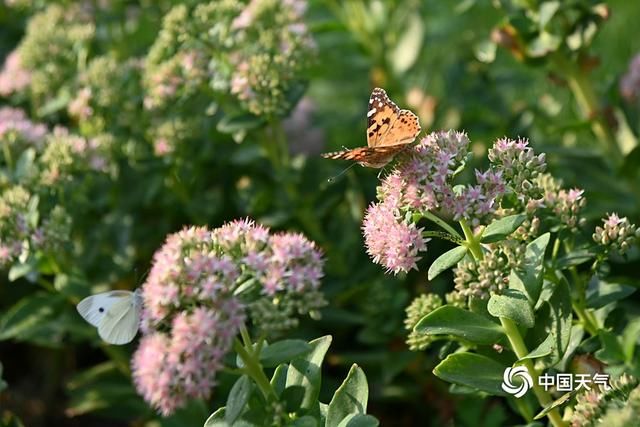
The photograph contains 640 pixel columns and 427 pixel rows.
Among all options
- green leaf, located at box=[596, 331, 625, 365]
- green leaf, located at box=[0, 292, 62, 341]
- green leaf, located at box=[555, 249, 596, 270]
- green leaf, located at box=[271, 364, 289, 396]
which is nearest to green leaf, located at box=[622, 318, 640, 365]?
green leaf, located at box=[596, 331, 625, 365]

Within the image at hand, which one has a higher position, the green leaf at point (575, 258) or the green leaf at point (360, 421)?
the green leaf at point (575, 258)

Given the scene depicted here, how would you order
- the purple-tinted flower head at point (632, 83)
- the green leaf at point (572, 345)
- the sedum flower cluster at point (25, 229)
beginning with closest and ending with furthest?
the green leaf at point (572, 345)
the sedum flower cluster at point (25, 229)
the purple-tinted flower head at point (632, 83)

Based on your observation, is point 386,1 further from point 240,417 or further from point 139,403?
point 240,417

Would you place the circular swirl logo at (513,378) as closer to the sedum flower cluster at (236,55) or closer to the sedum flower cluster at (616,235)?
the sedum flower cluster at (616,235)

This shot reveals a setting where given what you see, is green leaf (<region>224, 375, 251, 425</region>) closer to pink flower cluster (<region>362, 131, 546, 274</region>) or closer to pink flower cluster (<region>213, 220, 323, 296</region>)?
pink flower cluster (<region>213, 220, 323, 296</region>)

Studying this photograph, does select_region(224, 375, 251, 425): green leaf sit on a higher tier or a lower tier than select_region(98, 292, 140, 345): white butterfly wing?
lower

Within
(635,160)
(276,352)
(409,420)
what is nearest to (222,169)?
(409,420)

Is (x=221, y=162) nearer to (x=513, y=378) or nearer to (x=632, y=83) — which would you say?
(x=632, y=83)

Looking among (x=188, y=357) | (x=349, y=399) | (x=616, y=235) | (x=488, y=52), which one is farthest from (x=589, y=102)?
(x=188, y=357)

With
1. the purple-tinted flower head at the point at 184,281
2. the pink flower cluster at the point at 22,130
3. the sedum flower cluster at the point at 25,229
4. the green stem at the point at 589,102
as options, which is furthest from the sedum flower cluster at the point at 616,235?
the pink flower cluster at the point at 22,130
